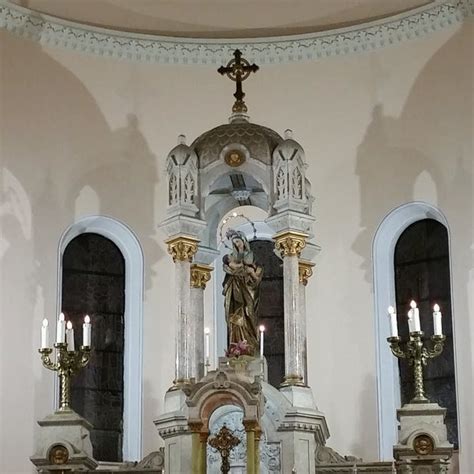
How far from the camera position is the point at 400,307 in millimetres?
16875

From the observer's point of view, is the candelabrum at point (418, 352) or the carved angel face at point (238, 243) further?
the carved angel face at point (238, 243)

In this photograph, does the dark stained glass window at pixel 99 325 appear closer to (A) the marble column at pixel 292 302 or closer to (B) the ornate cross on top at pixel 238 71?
(B) the ornate cross on top at pixel 238 71

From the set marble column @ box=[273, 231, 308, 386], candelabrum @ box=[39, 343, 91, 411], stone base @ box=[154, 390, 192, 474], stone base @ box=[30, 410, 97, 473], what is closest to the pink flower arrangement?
marble column @ box=[273, 231, 308, 386]

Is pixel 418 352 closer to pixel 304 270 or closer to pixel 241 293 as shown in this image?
pixel 304 270

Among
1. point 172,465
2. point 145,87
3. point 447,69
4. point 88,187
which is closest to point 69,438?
point 172,465

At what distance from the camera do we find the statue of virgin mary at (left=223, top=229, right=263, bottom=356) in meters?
14.3

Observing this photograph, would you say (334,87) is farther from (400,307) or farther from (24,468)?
(24,468)

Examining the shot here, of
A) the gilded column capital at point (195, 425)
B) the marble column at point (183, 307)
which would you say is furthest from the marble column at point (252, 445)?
the marble column at point (183, 307)

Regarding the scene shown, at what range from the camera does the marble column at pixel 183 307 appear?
1431 centimetres

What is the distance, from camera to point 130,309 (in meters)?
17.2

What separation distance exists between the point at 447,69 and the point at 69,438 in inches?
255

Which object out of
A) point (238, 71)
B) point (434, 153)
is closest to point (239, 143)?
point (238, 71)

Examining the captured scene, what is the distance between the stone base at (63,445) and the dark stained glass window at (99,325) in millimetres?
2395

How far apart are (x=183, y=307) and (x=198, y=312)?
1.32 ft
